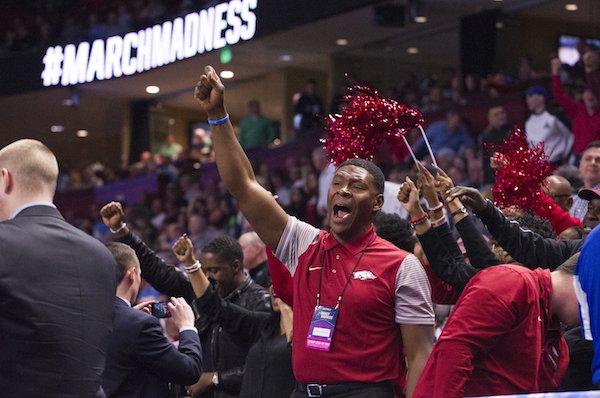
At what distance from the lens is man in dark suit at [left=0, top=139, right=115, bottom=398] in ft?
10.3

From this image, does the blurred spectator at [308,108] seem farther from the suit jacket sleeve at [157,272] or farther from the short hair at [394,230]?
the short hair at [394,230]

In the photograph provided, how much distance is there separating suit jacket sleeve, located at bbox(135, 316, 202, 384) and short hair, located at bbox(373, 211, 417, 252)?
109 centimetres

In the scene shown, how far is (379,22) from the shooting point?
1481 cm

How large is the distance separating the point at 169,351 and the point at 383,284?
2.96 ft

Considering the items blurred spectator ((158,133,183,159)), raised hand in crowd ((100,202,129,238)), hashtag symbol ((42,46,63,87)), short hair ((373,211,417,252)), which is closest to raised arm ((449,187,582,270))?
short hair ((373,211,417,252))

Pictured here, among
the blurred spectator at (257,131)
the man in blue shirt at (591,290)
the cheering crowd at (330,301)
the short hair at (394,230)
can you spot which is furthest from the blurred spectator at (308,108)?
the man in blue shirt at (591,290)

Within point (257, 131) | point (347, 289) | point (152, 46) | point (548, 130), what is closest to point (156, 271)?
point (347, 289)

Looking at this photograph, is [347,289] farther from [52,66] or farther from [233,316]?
[52,66]

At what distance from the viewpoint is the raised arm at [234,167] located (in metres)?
3.78

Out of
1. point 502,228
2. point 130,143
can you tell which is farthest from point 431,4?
point 502,228

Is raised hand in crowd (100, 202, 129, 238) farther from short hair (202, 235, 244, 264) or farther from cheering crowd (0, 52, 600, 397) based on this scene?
short hair (202, 235, 244, 264)

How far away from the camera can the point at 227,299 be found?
5.59 meters

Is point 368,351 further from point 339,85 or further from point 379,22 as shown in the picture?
point 339,85

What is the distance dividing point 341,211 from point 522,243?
2.23 ft
